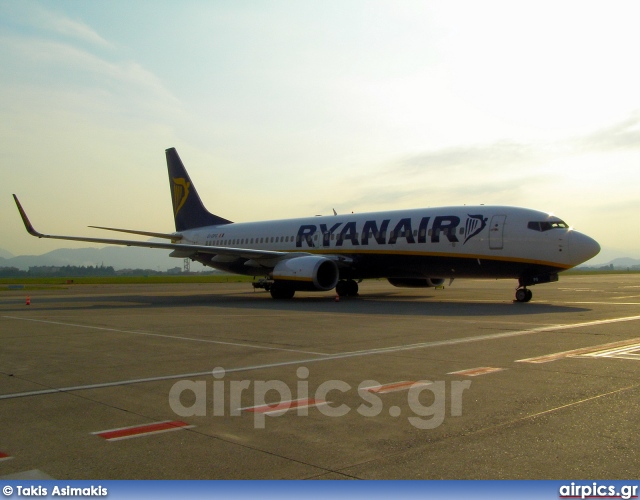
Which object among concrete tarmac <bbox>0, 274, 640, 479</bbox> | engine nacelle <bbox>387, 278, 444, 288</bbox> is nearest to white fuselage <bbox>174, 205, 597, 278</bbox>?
engine nacelle <bbox>387, 278, 444, 288</bbox>

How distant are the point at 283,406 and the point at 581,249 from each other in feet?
55.5

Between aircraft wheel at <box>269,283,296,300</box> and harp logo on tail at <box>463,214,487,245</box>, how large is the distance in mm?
7496

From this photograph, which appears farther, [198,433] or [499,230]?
[499,230]

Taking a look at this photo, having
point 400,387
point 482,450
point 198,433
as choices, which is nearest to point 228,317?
point 400,387

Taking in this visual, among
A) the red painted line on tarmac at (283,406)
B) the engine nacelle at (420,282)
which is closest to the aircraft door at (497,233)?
the engine nacelle at (420,282)

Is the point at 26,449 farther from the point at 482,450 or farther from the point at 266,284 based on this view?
the point at 266,284

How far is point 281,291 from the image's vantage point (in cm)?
2528

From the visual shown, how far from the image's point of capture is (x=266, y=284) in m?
28.5

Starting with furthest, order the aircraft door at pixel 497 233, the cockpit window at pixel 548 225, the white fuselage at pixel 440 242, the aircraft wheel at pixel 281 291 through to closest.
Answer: the aircraft wheel at pixel 281 291 < the aircraft door at pixel 497 233 < the cockpit window at pixel 548 225 < the white fuselage at pixel 440 242

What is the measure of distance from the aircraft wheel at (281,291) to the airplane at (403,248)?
0.05 meters

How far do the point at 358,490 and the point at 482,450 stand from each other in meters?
1.19

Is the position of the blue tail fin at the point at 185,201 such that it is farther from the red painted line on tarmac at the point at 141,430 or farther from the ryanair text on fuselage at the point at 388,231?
the red painted line on tarmac at the point at 141,430

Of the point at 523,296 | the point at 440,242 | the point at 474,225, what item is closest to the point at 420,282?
the point at 440,242

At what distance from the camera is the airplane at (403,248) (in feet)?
68.5
